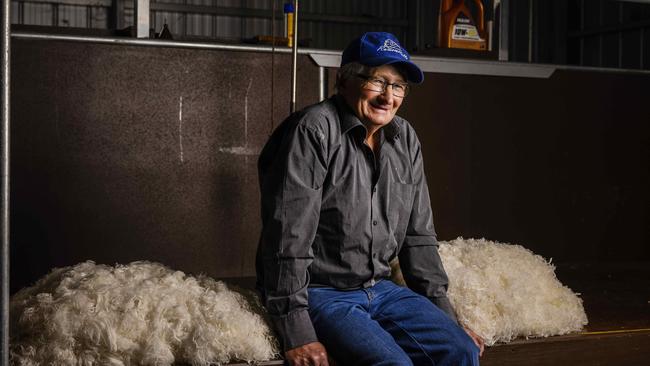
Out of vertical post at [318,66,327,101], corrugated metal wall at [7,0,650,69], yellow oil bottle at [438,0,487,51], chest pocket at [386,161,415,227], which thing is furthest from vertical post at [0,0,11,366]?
corrugated metal wall at [7,0,650,69]

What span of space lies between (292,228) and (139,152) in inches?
50.7

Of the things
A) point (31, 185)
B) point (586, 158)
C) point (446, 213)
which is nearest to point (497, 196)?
point (446, 213)

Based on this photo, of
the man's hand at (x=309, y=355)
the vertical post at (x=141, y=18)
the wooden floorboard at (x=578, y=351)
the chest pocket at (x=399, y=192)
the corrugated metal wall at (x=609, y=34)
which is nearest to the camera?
the man's hand at (x=309, y=355)

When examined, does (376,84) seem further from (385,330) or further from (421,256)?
(385,330)

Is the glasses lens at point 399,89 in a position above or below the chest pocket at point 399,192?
above

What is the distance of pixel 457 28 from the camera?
10.8ft

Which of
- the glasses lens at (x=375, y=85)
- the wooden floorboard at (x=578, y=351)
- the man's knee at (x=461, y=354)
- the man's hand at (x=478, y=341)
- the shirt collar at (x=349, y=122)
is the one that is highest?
the glasses lens at (x=375, y=85)

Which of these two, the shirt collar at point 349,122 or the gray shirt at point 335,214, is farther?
the shirt collar at point 349,122

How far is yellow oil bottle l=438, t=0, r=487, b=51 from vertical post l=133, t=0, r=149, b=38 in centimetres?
127

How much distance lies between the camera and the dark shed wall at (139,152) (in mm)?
2639

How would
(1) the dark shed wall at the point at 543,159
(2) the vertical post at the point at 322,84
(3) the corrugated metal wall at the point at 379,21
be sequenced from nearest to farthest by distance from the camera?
(2) the vertical post at the point at 322,84 < (1) the dark shed wall at the point at 543,159 < (3) the corrugated metal wall at the point at 379,21

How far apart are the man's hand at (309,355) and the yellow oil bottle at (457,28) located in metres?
1.97

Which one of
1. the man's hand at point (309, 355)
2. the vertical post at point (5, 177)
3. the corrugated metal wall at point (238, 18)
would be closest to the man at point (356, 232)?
the man's hand at point (309, 355)

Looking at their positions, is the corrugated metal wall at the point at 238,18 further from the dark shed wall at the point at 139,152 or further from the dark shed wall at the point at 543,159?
the dark shed wall at the point at 139,152
